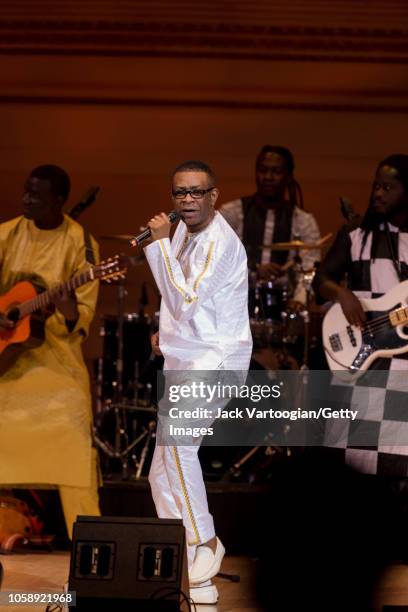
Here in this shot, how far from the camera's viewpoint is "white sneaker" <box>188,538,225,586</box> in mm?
4953

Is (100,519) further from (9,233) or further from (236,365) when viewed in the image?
(9,233)

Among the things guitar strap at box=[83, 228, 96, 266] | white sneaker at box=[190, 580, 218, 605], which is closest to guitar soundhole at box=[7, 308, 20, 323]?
guitar strap at box=[83, 228, 96, 266]

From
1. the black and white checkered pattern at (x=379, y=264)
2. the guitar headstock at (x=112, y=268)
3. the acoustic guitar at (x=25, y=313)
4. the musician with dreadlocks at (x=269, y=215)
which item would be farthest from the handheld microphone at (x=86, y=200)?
the black and white checkered pattern at (x=379, y=264)

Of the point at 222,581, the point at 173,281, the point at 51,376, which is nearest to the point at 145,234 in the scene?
the point at 173,281

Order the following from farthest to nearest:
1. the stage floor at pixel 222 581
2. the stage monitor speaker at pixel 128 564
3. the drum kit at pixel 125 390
Result: 1. the drum kit at pixel 125 390
2. the stage floor at pixel 222 581
3. the stage monitor speaker at pixel 128 564

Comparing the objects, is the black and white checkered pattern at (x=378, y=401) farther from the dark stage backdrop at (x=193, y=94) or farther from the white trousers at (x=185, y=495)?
the dark stage backdrop at (x=193, y=94)

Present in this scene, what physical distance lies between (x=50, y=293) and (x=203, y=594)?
5.75 feet

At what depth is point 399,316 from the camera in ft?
18.0

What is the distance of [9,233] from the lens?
6.12m

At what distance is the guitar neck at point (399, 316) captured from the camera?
17.9 ft

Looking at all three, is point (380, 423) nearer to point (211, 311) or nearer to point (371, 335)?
point (371, 335)

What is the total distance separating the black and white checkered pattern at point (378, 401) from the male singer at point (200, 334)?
83 cm

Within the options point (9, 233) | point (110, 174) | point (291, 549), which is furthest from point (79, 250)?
point (110, 174)

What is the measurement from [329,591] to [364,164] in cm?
511
